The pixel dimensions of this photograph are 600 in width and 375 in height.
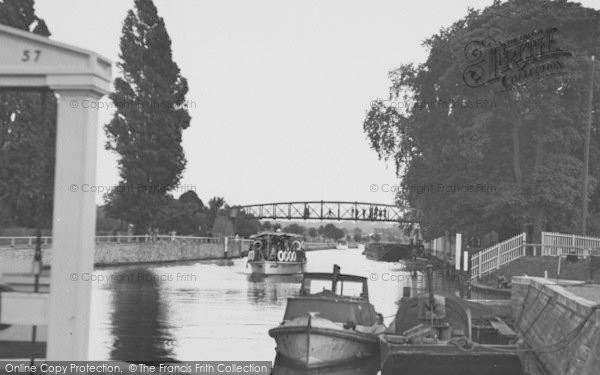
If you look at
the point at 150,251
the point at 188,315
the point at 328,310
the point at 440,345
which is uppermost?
the point at 328,310

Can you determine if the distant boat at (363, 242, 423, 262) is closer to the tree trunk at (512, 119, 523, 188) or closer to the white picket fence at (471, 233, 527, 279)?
the tree trunk at (512, 119, 523, 188)

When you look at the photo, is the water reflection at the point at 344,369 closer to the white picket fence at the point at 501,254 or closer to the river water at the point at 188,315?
the river water at the point at 188,315

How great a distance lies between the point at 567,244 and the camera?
1746 inches

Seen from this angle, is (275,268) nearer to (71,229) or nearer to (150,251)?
(150,251)

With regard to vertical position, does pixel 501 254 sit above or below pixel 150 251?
above

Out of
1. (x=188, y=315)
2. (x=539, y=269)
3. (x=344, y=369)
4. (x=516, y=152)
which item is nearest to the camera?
(x=344, y=369)

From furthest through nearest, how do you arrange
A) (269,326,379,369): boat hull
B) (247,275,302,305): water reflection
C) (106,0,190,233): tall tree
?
1. (106,0,190,233): tall tree
2. (247,275,302,305): water reflection
3. (269,326,379,369): boat hull

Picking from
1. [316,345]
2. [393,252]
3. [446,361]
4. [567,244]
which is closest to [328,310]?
[316,345]

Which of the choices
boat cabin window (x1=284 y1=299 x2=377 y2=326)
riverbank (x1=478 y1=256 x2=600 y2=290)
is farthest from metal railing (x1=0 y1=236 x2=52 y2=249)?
boat cabin window (x1=284 y1=299 x2=377 y2=326)

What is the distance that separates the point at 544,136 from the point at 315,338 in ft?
104

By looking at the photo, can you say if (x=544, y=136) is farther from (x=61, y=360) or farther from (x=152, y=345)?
(x=61, y=360)

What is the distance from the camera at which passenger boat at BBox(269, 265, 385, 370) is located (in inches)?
693

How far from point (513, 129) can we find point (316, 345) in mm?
33649

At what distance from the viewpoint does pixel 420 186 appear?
53.2 m
